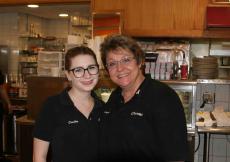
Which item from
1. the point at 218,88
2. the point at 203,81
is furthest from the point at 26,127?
the point at 218,88

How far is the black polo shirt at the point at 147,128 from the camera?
151 cm

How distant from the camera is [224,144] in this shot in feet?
12.3

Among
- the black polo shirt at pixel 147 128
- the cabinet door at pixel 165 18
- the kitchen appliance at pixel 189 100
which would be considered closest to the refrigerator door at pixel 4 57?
the cabinet door at pixel 165 18

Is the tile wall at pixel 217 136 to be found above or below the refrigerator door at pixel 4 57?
below

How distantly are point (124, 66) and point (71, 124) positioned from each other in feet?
1.30

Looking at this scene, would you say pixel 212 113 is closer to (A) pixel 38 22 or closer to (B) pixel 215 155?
(B) pixel 215 155

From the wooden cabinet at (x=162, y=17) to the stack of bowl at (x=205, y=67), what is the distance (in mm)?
253

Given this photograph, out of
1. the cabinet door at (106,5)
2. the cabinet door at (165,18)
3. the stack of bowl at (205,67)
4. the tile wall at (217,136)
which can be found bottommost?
the tile wall at (217,136)

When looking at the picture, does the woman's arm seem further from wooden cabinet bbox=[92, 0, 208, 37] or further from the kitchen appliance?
wooden cabinet bbox=[92, 0, 208, 37]

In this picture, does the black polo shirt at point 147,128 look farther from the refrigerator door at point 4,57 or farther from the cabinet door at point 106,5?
the refrigerator door at point 4,57

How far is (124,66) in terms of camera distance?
1.71 meters

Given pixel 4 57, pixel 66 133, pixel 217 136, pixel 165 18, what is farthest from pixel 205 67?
pixel 4 57

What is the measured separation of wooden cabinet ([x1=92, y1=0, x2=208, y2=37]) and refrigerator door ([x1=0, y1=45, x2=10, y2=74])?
15.2ft

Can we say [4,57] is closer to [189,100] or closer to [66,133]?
[189,100]
